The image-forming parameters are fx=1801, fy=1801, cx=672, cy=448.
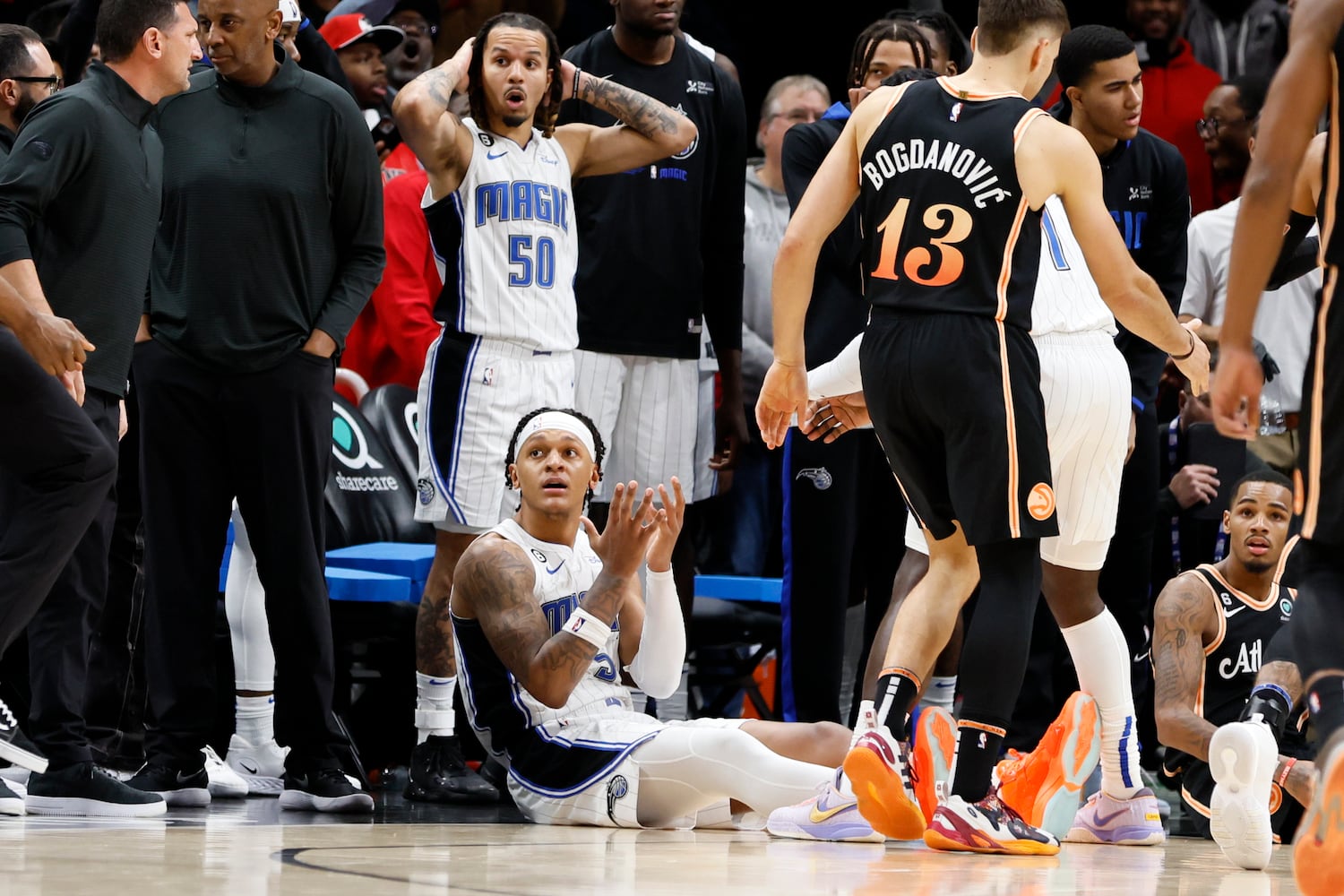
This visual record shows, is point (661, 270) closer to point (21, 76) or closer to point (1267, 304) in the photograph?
point (21, 76)

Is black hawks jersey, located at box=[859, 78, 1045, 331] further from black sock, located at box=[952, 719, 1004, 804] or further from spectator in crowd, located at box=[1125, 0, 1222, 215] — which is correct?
spectator in crowd, located at box=[1125, 0, 1222, 215]

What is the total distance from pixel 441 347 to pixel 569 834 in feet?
6.83

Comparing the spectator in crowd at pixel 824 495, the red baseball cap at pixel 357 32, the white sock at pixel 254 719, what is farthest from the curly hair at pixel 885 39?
the white sock at pixel 254 719

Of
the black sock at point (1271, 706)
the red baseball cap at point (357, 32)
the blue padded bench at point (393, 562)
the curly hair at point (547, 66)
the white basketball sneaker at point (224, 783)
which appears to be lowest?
the white basketball sneaker at point (224, 783)

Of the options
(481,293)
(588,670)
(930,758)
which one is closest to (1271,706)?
(930,758)

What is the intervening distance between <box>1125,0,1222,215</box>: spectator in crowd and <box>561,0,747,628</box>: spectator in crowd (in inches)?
122

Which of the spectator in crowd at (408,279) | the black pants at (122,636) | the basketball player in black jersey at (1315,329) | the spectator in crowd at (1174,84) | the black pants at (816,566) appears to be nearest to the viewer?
the basketball player in black jersey at (1315,329)

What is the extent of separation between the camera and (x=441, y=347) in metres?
6.33

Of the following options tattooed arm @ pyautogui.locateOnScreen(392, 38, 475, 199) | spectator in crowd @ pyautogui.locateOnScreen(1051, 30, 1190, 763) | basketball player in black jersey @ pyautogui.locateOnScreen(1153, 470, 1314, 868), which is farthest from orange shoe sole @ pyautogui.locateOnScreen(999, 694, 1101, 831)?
tattooed arm @ pyautogui.locateOnScreen(392, 38, 475, 199)

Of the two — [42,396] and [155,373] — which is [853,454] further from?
[42,396]

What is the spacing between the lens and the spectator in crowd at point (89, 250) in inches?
202

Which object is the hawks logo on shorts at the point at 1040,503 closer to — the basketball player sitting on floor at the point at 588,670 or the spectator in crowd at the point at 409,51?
the basketball player sitting on floor at the point at 588,670

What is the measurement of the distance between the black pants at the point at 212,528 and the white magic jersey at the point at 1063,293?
2.26 meters

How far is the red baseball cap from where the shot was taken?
27.1 ft
